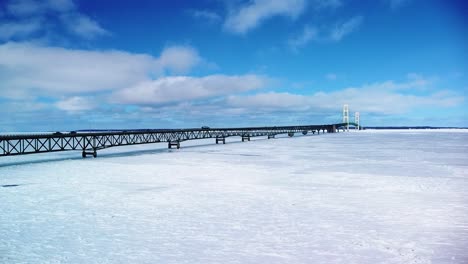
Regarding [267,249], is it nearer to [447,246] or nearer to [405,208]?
[447,246]

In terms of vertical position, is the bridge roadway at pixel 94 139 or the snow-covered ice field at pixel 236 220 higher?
the bridge roadway at pixel 94 139

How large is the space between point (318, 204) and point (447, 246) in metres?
3.71

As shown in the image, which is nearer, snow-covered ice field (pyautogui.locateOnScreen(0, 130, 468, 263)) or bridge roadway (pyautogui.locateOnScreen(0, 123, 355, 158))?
snow-covered ice field (pyautogui.locateOnScreen(0, 130, 468, 263))

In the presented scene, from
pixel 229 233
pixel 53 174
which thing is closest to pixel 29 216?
pixel 229 233

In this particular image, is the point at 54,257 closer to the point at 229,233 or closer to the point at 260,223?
the point at 229,233

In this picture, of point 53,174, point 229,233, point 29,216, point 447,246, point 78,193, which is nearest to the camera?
point 447,246

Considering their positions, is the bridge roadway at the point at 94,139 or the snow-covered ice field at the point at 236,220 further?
the bridge roadway at the point at 94,139

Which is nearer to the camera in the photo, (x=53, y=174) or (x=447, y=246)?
(x=447, y=246)

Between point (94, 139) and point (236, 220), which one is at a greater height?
point (94, 139)

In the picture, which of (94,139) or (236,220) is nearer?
(236,220)

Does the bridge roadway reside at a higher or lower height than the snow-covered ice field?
higher

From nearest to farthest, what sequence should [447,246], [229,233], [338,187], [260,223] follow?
[447,246] → [229,233] → [260,223] → [338,187]

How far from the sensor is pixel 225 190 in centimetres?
1160

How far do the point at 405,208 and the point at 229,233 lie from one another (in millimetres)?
5143
